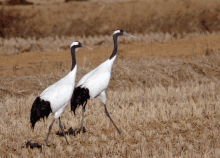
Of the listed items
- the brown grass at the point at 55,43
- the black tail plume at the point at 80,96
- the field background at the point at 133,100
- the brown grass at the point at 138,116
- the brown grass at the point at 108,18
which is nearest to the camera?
the brown grass at the point at 138,116

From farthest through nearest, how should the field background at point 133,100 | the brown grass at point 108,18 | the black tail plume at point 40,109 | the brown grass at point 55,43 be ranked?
the brown grass at point 108,18 < the brown grass at point 55,43 < the field background at point 133,100 < the black tail plume at point 40,109

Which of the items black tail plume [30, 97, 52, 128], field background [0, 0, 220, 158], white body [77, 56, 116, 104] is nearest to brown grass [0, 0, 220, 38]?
field background [0, 0, 220, 158]

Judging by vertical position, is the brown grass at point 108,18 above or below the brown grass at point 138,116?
above

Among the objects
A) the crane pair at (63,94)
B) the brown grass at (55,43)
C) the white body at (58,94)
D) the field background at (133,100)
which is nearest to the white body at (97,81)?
the crane pair at (63,94)

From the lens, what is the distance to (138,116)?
300 inches

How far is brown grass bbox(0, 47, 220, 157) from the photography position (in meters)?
5.88

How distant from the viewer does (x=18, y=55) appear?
57.9 ft

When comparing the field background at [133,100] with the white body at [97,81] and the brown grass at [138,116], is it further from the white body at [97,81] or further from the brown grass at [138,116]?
the white body at [97,81]

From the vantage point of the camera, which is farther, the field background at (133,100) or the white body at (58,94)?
the field background at (133,100)

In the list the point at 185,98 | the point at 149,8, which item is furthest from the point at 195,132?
the point at 149,8

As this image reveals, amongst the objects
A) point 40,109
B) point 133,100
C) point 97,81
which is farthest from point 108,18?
point 40,109

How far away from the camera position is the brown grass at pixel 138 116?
5.88m

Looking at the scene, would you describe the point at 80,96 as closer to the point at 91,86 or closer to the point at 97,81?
the point at 91,86

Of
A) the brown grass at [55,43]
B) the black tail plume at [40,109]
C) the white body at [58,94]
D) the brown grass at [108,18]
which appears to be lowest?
the black tail plume at [40,109]
